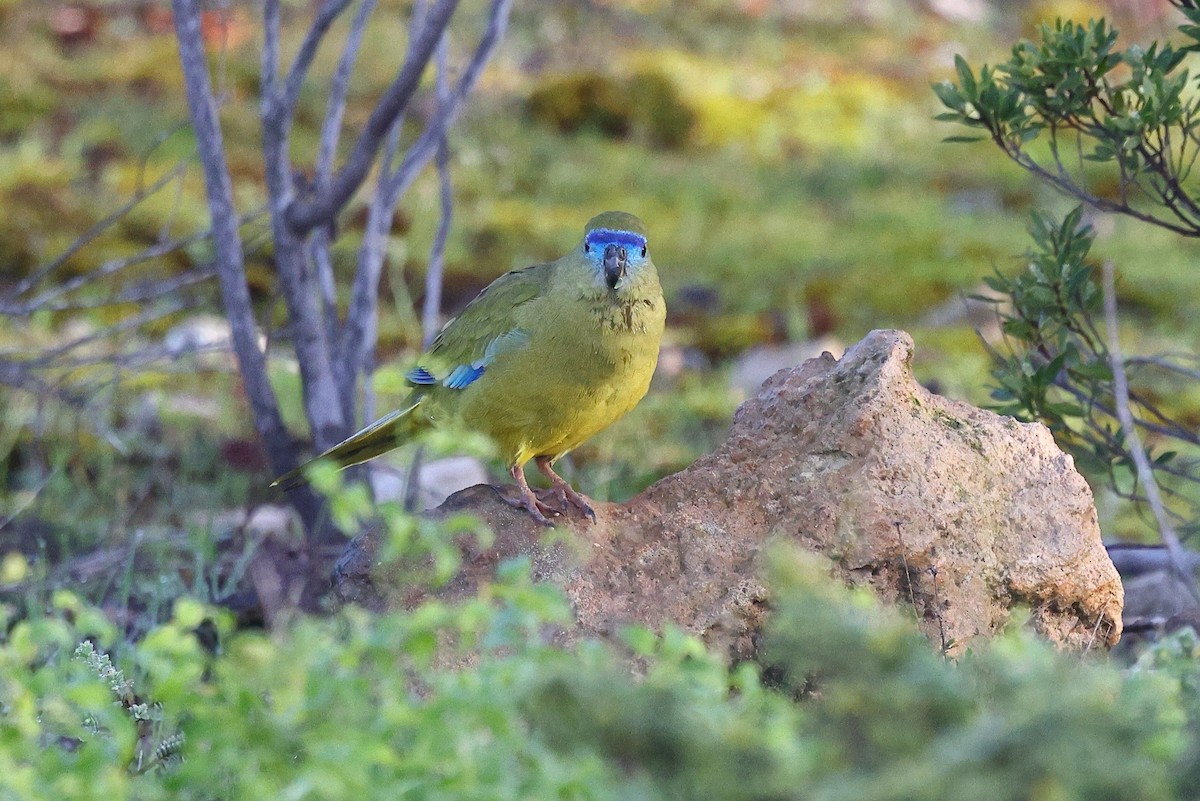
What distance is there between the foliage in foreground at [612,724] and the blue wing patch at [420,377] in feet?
6.96

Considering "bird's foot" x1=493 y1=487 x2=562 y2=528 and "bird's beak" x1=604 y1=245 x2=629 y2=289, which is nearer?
"bird's foot" x1=493 y1=487 x2=562 y2=528

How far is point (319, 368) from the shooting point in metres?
5.09

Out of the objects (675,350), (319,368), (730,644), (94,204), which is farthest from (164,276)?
(730,644)

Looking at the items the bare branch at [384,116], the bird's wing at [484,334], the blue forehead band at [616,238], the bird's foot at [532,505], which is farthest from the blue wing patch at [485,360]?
the bare branch at [384,116]

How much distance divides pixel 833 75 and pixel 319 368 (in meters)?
8.85

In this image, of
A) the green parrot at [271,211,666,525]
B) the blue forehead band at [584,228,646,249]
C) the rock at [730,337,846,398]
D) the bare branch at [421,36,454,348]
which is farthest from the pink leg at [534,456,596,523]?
the rock at [730,337,846,398]

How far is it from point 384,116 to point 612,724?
10.3ft

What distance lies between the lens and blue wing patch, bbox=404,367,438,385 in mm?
4392

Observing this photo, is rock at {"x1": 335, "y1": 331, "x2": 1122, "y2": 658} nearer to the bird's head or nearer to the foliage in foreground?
the bird's head

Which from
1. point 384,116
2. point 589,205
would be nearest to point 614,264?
point 384,116

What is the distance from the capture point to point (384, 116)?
186 inches

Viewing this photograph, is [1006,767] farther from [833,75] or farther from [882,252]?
[833,75]

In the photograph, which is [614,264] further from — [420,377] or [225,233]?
[225,233]

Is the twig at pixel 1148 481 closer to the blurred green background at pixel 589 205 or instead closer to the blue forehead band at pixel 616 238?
the blue forehead band at pixel 616 238
